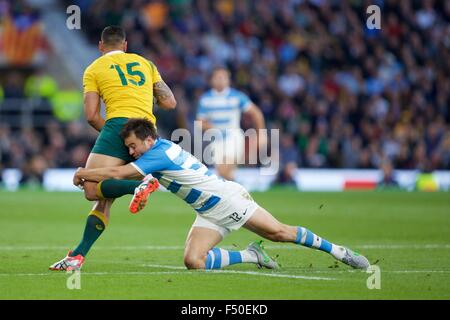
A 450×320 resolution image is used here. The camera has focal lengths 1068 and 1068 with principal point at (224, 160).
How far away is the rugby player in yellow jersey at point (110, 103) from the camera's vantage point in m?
10.2

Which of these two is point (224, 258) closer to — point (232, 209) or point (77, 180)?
point (232, 209)

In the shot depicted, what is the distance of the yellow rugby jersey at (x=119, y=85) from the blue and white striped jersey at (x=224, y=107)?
8350mm

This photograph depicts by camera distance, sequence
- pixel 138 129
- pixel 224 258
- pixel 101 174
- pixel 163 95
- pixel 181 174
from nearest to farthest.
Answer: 1. pixel 138 129
2. pixel 181 174
3. pixel 101 174
4. pixel 224 258
5. pixel 163 95

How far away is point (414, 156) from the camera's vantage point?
28469 mm

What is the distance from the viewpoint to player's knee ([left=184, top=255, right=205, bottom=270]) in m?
10.1

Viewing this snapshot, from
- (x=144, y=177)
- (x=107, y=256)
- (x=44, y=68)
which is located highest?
(x=44, y=68)

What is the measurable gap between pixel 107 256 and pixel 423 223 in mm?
6421

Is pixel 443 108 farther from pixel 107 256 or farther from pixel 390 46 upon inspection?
pixel 107 256

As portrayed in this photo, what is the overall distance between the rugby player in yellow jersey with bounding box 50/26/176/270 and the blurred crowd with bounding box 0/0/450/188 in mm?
17052

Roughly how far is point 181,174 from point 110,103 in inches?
50.9

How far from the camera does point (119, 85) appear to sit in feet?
34.6

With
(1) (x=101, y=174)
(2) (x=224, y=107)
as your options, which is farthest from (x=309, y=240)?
(2) (x=224, y=107)

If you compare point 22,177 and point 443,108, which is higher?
point 443,108

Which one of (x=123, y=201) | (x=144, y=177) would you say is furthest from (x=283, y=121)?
(x=144, y=177)
